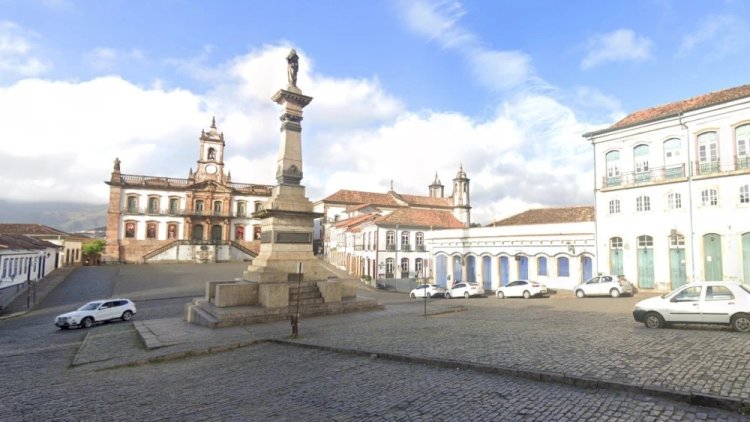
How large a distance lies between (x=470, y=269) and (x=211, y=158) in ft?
154

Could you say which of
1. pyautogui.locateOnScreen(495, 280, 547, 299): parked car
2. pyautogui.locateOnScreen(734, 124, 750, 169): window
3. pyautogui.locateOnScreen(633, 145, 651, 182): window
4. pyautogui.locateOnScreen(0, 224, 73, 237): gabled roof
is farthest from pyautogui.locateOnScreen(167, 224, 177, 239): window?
pyautogui.locateOnScreen(734, 124, 750, 169): window

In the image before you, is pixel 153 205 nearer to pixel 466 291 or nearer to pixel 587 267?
pixel 466 291

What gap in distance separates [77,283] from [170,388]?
1513 inches

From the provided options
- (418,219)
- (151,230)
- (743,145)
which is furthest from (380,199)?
(743,145)

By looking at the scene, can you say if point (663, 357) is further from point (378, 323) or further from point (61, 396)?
point (61, 396)

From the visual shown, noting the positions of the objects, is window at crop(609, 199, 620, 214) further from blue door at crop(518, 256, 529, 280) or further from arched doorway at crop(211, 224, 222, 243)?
arched doorway at crop(211, 224, 222, 243)

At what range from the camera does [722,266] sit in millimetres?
22391

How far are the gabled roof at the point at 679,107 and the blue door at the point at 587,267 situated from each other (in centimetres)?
876

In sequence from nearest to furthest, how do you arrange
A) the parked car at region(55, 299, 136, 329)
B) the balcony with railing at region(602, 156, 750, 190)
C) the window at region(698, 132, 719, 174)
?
the parked car at region(55, 299, 136, 329) → the balcony with railing at region(602, 156, 750, 190) → the window at region(698, 132, 719, 174)

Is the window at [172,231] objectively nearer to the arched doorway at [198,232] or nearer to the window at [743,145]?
the arched doorway at [198,232]

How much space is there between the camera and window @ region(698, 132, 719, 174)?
23.0 m

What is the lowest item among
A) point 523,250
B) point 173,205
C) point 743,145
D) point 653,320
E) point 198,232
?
point 653,320

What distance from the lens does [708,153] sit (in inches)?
924

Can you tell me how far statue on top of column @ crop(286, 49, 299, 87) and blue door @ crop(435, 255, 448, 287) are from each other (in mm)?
24013
